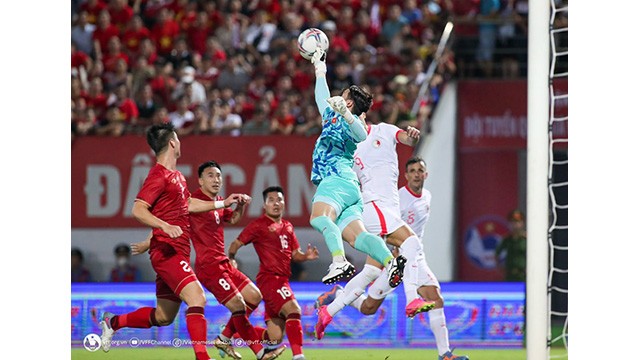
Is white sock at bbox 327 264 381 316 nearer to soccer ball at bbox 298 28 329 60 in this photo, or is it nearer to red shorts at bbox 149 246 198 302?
red shorts at bbox 149 246 198 302

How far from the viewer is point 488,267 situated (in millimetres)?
15391

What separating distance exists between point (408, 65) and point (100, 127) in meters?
3.94

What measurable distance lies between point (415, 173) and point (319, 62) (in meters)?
2.22

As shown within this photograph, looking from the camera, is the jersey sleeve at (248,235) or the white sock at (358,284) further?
the jersey sleeve at (248,235)

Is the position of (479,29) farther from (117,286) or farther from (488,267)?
(117,286)

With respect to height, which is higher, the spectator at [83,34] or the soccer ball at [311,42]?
the spectator at [83,34]

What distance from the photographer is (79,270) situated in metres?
14.0

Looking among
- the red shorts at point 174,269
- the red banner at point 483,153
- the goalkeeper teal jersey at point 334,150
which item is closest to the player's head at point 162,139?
the red shorts at point 174,269

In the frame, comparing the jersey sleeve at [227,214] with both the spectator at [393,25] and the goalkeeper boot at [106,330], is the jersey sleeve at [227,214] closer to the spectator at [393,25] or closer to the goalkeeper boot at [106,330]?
the goalkeeper boot at [106,330]

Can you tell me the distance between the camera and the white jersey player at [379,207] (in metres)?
9.89

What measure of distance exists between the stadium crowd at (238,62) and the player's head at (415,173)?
7.62 feet

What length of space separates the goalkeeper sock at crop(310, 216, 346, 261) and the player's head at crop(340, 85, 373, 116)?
0.89m
